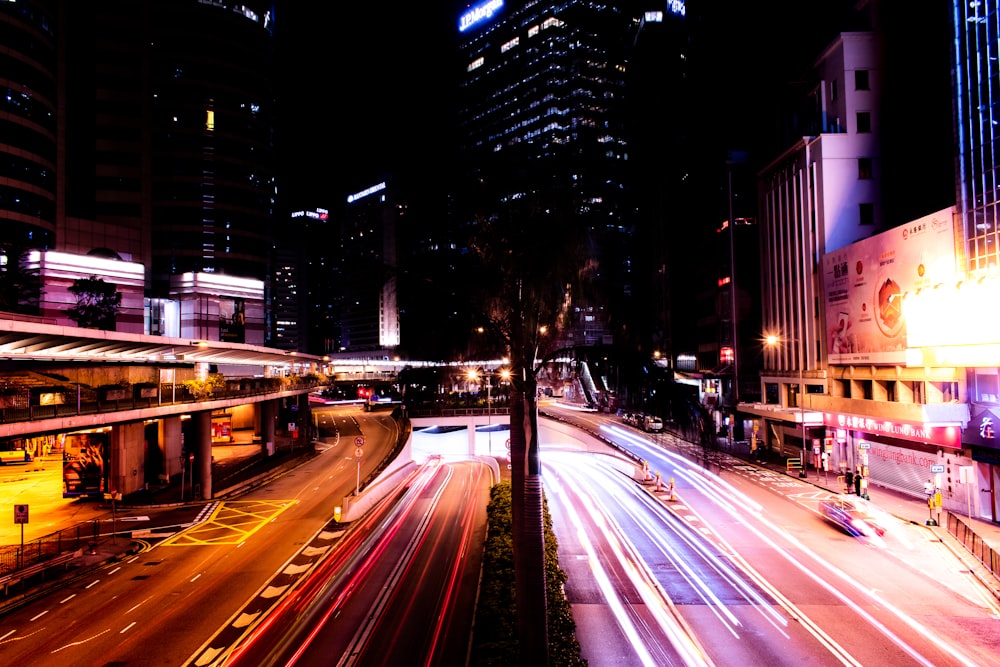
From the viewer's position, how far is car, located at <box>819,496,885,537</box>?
25.3 m

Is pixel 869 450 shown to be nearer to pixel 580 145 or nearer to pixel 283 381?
pixel 580 145

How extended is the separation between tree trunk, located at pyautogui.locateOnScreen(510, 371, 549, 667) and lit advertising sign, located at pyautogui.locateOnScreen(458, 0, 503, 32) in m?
142

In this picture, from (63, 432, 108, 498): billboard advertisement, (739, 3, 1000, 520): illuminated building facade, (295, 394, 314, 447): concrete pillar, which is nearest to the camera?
(739, 3, 1000, 520): illuminated building facade

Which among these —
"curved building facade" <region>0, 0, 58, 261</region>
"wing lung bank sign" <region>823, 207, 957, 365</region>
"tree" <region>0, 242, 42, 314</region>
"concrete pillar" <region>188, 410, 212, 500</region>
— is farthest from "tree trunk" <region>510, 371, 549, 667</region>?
"curved building facade" <region>0, 0, 58, 261</region>

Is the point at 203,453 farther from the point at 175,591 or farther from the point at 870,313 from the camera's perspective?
the point at 870,313

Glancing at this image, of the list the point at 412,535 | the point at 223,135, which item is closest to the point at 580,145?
the point at 412,535

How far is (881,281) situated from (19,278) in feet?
226

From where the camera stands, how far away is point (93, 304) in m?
53.2

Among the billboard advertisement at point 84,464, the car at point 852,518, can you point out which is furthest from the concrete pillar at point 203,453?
the car at point 852,518

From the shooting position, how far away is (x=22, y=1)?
5581cm

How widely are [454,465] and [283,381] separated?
17281 millimetres

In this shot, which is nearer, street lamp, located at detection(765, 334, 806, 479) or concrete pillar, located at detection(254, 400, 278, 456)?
street lamp, located at detection(765, 334, 806, 479)

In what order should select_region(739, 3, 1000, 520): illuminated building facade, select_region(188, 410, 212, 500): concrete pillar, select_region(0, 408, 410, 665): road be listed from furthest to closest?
select_region(188, 410, 212, 500): concrete pillar < select_region(739, 3, 1000, 520): illuminated building facade < select_region(0, 408, 410, 665): road

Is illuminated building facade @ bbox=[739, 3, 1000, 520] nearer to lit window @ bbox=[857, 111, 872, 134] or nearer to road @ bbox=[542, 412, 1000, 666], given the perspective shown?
lit window @ bbox=[857, 111, 872, 134]
